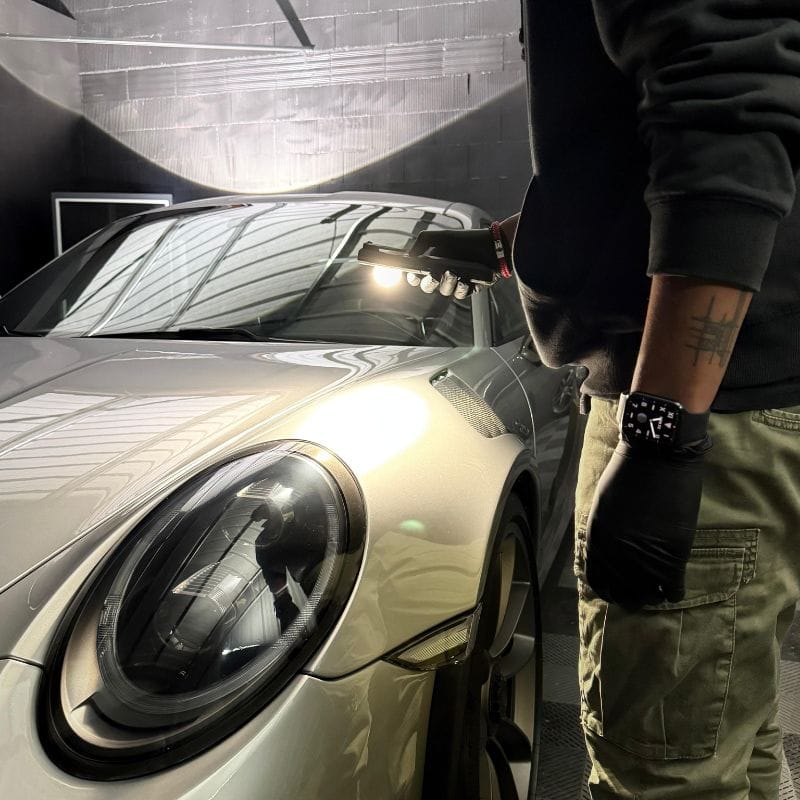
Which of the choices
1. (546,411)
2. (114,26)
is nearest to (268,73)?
(114,26)

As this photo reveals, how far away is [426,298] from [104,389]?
31.1 inches

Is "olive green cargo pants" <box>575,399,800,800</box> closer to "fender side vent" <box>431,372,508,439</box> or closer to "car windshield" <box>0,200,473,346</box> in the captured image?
"fender side vent" <box>431,372,508,439</box>

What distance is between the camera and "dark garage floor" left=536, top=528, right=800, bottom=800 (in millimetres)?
1560

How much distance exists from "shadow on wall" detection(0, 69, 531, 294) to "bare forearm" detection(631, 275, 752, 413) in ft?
15.1

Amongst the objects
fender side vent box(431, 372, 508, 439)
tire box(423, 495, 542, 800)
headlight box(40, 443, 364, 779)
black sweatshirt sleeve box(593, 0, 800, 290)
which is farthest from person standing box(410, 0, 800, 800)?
fender side vent box(431, 372, 508, 439)

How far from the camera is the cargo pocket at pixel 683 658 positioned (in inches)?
31.4

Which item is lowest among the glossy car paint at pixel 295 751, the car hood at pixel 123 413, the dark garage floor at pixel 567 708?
the dark garage floor at pixel 567 708

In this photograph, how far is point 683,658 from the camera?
0.80 metres

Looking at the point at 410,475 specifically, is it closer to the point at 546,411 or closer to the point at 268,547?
the point at 268,547

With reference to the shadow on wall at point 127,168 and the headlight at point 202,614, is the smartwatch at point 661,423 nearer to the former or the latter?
the headlight at point 202,614

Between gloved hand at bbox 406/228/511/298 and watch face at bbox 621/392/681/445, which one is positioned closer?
Result: watch face at bbox 621/392/681/445

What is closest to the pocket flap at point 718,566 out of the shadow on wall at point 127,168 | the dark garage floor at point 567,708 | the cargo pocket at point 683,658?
the cargo pocket at point 683,658

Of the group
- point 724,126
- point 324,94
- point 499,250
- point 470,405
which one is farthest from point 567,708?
point 324,94

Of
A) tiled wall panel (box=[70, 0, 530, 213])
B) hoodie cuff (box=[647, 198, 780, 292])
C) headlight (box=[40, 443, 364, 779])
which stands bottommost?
headlight (box=[40, 443, 364, 779])
